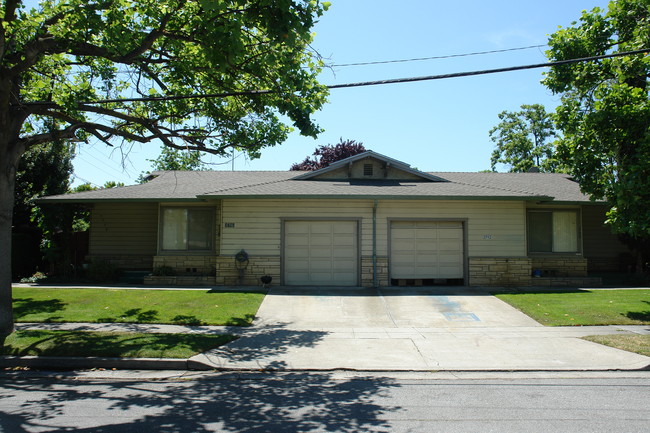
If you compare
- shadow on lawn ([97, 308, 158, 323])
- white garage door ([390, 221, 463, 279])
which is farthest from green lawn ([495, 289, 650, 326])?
shadow on lawn ([97, 308, 158, 323])

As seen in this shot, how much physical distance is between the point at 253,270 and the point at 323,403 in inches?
389

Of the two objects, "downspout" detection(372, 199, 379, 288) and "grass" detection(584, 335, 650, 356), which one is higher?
"downspout" detection(372, 199, 379, 288)

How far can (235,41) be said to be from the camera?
27.3ft

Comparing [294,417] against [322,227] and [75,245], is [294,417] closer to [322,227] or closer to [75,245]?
[322,227]

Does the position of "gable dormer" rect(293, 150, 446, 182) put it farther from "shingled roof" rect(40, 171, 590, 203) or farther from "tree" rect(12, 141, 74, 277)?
"tree" rect(12, 141, 74, 277)

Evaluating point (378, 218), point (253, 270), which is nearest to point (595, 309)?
point (378, 218)

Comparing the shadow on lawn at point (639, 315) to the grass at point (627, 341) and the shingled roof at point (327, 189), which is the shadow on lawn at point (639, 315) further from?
the shingled roof at point (327, 189)

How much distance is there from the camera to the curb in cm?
765

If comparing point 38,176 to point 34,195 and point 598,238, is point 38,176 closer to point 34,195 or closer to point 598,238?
point 34,195

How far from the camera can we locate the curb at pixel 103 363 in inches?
301

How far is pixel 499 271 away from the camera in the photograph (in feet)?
51.3

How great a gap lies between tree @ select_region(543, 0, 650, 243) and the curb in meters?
10.0

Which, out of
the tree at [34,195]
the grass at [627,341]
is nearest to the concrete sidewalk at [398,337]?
the grass at [627,341]

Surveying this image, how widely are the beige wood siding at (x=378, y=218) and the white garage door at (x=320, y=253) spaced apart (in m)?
0.32
